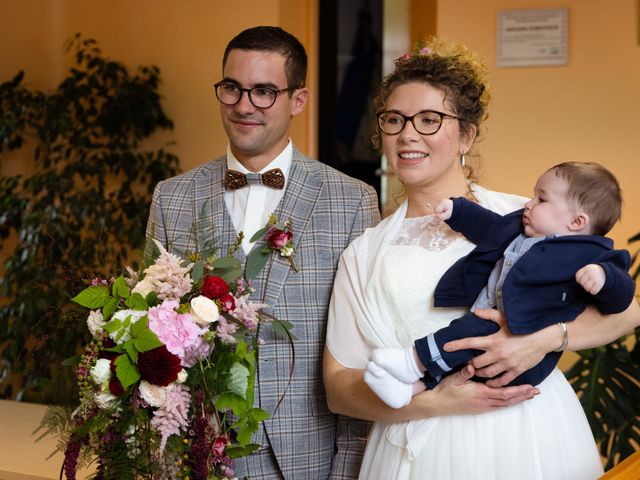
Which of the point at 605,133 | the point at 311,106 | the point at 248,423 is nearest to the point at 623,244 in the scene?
the point at 605,133

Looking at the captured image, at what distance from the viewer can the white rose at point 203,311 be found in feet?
6.69

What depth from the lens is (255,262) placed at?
2.52 metres

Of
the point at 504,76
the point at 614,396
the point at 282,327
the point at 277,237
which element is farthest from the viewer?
the point at 504,76

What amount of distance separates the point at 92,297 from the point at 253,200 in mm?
696

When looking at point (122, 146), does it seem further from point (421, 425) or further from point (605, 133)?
point (421, 425)

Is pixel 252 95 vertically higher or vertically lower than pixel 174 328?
higher

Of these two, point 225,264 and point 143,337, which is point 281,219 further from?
point 143,337

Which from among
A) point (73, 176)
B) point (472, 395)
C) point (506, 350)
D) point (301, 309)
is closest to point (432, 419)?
point (472, 395)

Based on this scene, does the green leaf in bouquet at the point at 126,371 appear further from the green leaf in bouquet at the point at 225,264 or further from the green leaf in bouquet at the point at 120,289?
the green leaf in bouquet at the point at 225,264

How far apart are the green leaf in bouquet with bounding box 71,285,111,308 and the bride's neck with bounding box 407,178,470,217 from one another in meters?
0.78

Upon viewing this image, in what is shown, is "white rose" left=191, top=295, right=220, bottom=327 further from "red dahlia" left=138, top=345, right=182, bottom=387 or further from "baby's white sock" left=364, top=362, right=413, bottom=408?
"baby's white sock" left=364, top=362, right=413, bottom=408

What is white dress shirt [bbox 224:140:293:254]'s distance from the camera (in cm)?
267

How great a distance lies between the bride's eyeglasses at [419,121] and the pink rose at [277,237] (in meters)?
0.40

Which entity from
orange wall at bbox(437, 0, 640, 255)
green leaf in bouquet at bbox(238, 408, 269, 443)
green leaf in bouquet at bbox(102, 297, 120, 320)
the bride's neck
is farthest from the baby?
orange wall at bbox(437, 0, 640, 255)
